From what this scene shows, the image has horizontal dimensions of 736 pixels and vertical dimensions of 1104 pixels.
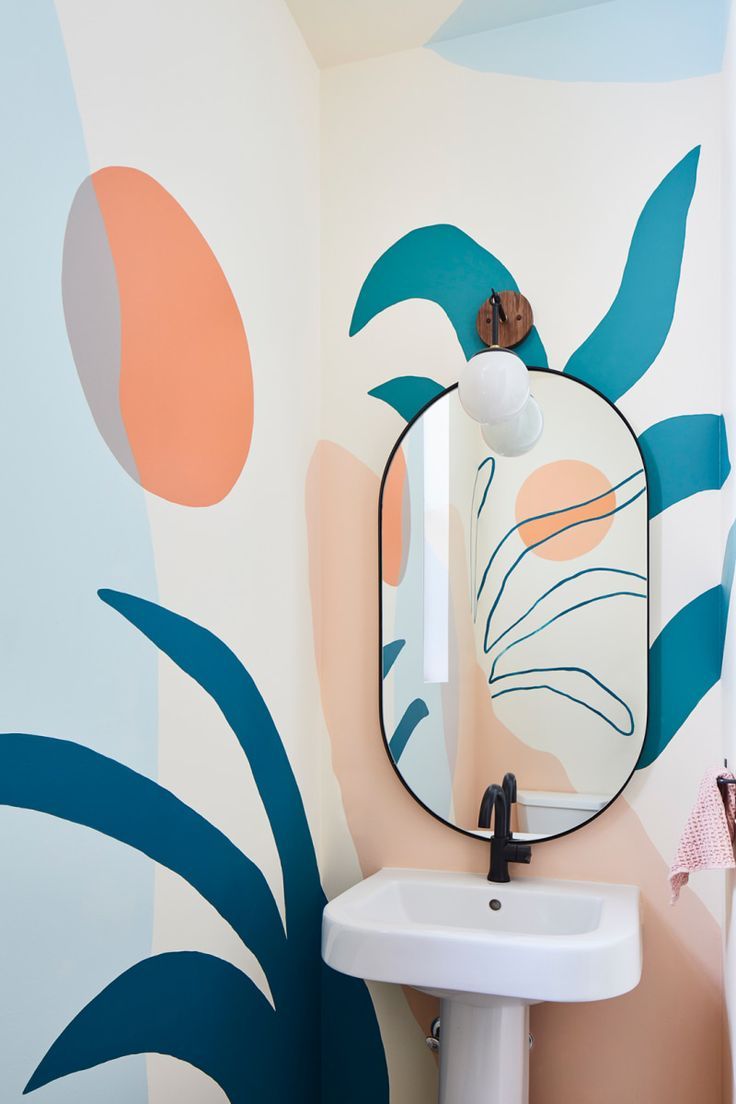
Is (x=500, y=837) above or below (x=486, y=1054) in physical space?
above

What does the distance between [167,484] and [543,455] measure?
825mm

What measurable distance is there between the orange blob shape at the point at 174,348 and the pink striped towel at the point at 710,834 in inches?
38.5

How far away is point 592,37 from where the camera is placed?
6.21 feet

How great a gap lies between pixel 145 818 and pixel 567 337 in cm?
127

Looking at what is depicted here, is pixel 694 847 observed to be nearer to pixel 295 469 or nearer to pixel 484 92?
pixel 295 469

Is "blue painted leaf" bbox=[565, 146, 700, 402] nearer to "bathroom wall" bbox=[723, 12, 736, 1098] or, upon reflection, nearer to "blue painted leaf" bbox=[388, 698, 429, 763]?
"bathroom wall" bbox=[723, 12, 736, 1098]

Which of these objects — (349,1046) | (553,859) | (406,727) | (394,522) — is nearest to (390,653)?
(406,727)

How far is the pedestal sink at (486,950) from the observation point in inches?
56.2

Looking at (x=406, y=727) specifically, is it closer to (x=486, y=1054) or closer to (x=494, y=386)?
(x=486, y=1054)

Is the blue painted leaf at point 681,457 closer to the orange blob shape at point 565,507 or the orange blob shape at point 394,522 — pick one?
the orange blob shape at point 565,507

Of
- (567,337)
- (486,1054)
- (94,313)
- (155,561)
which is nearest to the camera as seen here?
(94,313)

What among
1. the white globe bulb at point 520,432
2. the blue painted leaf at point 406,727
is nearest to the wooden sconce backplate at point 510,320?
the white globe bulb at point 520,432

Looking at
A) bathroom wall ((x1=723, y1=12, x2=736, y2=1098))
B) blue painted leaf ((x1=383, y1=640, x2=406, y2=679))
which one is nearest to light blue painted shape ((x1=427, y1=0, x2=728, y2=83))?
bathroom wall ((x1=723, y1=12, x2=736, y2=1098))

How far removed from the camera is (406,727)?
193 cm
